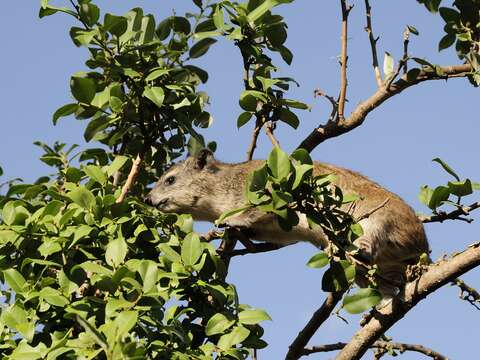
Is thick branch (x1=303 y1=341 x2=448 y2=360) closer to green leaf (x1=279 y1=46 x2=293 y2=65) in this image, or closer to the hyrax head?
green leaf (x1=279 y1=46 x2=293 y2=65)

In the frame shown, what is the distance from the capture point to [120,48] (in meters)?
5.00

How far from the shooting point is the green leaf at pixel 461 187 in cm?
455

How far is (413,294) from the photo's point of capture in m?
4.70

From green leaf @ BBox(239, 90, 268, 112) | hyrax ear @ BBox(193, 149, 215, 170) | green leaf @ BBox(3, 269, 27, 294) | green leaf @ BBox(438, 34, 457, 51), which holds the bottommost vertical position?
green leaf @ BBox(3, 269, 27, 294)

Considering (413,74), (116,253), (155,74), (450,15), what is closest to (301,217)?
(413,74)

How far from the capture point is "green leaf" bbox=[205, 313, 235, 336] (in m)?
4.07

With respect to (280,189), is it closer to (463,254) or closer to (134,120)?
(463,254)

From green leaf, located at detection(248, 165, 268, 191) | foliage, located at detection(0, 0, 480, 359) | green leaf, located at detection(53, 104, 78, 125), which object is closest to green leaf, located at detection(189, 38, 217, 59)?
foliage, located at detection(0, 0, 480, 359)

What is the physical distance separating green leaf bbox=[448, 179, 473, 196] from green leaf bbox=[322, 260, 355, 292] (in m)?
0.71

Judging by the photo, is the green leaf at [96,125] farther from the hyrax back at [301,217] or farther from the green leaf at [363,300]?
the green leaf at [363,300]

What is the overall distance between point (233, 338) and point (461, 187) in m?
1.44

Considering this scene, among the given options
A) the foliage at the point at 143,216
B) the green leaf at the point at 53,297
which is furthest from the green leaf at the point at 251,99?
the green leaf at the point at 53,297

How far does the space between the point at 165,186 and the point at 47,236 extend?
3.84m

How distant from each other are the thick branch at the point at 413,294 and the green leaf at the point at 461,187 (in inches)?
10.9
